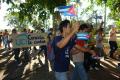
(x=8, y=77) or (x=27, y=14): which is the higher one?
(x=27, y=14)

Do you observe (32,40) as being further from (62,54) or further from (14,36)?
(62,54)

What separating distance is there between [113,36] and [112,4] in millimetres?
8471

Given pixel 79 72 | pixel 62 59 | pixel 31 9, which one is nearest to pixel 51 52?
pixel 79 72

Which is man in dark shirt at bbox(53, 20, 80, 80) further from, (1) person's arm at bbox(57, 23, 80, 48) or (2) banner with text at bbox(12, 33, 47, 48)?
(2) banner with text at bbox(12, 33, 47, 48)

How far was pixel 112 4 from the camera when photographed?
92.1 ft

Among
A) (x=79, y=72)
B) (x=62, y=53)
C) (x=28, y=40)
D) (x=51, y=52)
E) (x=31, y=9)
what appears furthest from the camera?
(x=31, y=9)

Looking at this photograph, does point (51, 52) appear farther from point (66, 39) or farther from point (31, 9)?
point (31, 9)

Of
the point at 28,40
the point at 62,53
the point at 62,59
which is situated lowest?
the point at 28,40

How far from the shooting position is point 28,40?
18172 mm

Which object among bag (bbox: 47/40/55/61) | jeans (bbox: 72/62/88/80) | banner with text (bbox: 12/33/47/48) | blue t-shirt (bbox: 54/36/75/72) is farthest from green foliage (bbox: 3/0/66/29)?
blue t-shirt (bbox: 54/36/75/72)

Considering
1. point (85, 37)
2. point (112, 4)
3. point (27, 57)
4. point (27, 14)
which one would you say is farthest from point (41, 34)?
point (112, 4)

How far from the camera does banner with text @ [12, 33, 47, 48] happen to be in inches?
711

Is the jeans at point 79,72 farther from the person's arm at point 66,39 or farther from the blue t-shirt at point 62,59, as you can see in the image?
the person's arm at point 66,39

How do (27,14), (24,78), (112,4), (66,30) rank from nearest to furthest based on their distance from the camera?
1. (66,30)
2. (24,78)
3. (27,14)
4. (112,4)
